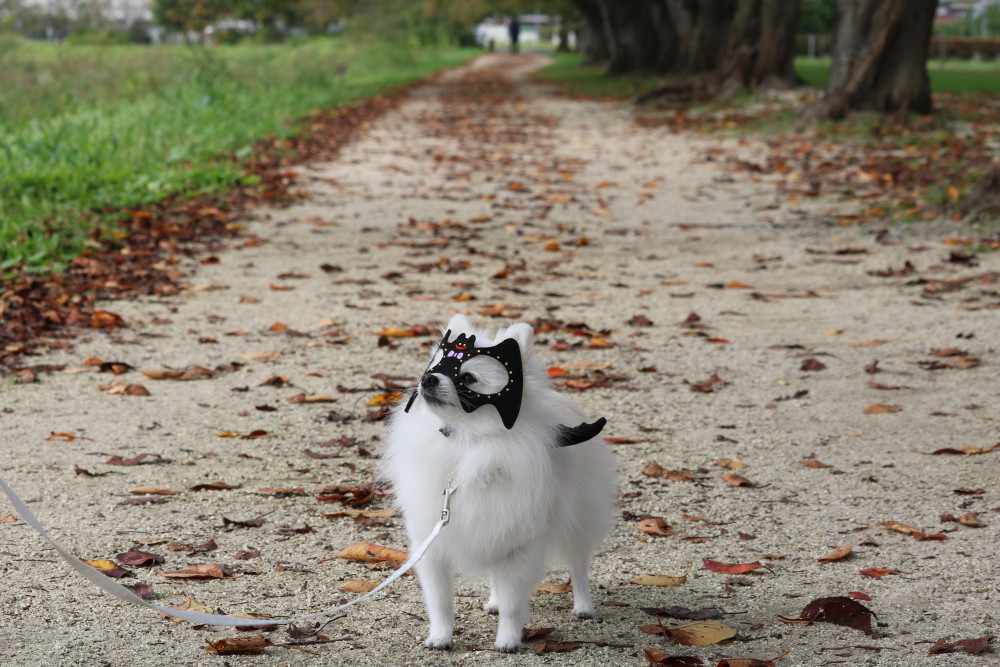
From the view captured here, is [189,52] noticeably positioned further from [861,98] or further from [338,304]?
[338,304]

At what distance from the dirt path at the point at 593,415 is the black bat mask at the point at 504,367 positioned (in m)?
0.83

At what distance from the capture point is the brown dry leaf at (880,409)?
17.5 ft

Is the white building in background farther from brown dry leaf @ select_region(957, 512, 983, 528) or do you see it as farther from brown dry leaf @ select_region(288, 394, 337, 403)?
brown dry leaf @ select_region(957, 512, 983, 528)

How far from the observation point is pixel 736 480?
4.52m

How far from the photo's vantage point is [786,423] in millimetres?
5242

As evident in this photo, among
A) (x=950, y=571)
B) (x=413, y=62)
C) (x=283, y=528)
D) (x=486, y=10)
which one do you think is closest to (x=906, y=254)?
Answer: (x=950, y=571)

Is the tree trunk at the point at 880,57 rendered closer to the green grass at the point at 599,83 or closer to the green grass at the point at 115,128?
the green grass at the point at 115,128

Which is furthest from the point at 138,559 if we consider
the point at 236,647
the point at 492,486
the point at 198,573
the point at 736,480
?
the point at 736,480

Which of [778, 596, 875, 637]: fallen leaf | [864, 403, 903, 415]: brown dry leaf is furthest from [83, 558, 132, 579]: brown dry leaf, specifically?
[864, 403, 903, 415]: brown dry leaf

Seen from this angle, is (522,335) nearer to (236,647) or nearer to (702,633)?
(702,633)

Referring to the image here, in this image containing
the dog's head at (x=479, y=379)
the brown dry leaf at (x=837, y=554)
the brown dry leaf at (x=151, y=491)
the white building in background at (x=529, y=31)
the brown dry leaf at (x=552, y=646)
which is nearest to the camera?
the dog's head at (x=479, y=379)

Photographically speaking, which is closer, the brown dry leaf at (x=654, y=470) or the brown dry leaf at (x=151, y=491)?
the brown dry leaf at (x=151, y=491)

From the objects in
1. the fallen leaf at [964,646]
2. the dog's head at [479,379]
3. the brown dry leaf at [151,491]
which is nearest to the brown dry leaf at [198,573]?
the brown dry leaf at [151,491]

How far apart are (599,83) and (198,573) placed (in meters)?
30.6
